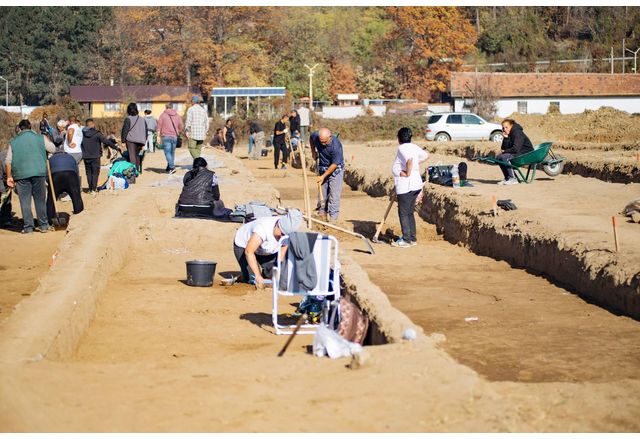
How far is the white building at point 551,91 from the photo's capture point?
213 ft

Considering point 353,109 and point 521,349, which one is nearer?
point 521,349

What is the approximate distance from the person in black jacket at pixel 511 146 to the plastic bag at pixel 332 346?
13328 millimetres

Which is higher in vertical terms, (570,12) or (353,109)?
(570,12)

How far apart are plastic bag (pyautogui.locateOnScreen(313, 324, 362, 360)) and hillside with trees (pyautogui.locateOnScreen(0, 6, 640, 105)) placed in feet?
199

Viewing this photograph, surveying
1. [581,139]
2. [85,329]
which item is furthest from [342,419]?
[581,139]

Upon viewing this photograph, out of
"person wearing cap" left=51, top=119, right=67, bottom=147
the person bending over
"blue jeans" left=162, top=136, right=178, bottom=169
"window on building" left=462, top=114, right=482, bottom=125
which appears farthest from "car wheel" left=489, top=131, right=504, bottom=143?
the person bending over

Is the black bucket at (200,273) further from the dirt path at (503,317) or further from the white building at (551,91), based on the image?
the white building at (551,91)

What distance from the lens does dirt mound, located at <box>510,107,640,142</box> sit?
48156 mm

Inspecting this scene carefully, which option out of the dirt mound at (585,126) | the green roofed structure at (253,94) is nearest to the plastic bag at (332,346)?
the dirt mound at (585,126)

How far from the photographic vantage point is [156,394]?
684cm

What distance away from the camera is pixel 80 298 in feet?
32.6

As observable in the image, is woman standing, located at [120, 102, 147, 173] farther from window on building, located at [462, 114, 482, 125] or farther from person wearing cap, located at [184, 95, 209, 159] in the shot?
window on building, located at [462, 114, 482, 125]

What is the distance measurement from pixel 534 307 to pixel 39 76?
70.5 meters

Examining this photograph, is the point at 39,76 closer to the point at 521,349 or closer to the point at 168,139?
the point at 168,139
